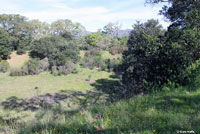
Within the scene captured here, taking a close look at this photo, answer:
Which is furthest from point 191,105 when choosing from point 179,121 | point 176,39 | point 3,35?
point 3,35

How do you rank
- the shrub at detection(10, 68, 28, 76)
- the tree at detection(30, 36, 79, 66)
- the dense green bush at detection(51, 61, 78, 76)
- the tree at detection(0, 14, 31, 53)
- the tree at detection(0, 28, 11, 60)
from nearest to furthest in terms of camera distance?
the shrub at detection(10, 68, 28, 76)
the dense green bush at detection(51, 61, 78, 76)
the tree at detection(30, 36, 79, 66)
the tree at detection(0, 28, 11, 60)
the tree at detection(0, 14, 31, 53)

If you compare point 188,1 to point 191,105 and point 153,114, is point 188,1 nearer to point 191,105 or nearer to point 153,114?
point 191,105

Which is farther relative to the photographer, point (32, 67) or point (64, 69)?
point (64, 69)

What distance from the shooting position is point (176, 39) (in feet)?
17.0

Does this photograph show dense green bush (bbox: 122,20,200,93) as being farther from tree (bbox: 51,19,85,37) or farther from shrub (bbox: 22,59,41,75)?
tree (bbox: 51,19,85,37)

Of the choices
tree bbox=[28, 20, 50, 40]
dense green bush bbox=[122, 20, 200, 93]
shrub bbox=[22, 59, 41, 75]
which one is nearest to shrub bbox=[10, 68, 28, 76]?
shrub bbox=[22, 59, 41, 75]

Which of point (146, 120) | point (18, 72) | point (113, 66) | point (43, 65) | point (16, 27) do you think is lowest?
point (18, 72)

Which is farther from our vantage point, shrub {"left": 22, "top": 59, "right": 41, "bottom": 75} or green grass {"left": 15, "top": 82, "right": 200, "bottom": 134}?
shrub {"left": 22, "top": 59, "right": 41, "bottom": 75}

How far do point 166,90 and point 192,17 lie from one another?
3227mm

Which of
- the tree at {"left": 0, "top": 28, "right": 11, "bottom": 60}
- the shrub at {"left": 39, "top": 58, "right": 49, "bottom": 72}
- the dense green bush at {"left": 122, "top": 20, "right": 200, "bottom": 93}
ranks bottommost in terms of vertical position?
the shrub at {"left": 39, "top": 58, "right": 49, "bottom": 72}

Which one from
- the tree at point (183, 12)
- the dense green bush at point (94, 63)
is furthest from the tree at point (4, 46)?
the tree at point (183, 12)

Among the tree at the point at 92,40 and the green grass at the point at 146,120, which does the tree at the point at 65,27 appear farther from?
Result: the green grass at the point at 146,120

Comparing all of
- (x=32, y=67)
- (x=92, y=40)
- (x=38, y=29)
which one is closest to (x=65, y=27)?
(x=38, y=29)

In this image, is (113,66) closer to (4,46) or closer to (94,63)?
(94,63)
